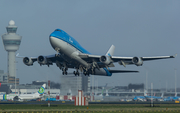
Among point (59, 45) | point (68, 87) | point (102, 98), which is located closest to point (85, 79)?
point (102, 98)

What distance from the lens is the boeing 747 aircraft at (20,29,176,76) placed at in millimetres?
57000

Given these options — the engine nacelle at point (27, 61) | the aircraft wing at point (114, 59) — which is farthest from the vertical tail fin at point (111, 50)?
the engine nacelle at point (27, 61)

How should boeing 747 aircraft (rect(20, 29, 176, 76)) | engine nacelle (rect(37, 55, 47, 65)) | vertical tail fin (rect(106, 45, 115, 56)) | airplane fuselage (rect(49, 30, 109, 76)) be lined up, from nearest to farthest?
airplane fuselage (rect(49, 30, 109, 76))
boeing 747 aircraft (rect(20, 29, 176, 76))
engine nacelle (rect(37, 55, 47, 65))
vertical tail fin (rect(106, 45, 115, 56))

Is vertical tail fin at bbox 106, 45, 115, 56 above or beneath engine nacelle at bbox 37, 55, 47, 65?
above

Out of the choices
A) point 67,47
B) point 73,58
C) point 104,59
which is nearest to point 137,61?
point 104,59

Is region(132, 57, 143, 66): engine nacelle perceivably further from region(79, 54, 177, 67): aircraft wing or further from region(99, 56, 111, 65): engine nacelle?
region(99, 56, 111, 65): engine nacelle

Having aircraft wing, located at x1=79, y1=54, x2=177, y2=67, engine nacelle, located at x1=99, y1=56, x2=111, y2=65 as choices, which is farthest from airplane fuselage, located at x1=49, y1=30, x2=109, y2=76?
engine nacelle, located at x1=99, y1=56, x2=111, y2=65

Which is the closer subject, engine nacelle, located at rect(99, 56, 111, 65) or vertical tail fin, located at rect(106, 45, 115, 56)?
engine nacelle, located at rect(99, 56, 111, 65)

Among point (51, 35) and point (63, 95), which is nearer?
point (51, 35)

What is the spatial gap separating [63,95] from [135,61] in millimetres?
62455

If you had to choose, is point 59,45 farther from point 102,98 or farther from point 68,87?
point 102,98

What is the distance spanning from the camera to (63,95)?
120500 mm

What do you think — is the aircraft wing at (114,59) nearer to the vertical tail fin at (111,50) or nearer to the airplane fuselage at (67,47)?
the airplane fuselage at (67,47)

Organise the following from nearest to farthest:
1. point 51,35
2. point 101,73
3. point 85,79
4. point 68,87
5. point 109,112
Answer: point 109,112 → point 51,35 → point 101,73 → point 68,87 → point 85,79
